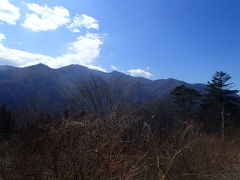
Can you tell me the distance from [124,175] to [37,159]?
1381 millimetres

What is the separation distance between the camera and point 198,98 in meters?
60.7

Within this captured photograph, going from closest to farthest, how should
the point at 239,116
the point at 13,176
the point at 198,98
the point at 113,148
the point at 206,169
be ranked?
the point at 113,148 → the point at 13,176 → the point at 206,169 → the point at 239,116 → the point at 198,98

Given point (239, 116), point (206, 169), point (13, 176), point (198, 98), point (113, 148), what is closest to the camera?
point (113, 148)

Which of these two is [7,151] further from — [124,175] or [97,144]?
[124,175]

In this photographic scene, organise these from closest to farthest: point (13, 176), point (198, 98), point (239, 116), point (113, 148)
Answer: point (113, 148) → point (13, 176) → point (239, 116) → point (198, 98)

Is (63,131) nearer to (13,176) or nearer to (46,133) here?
(46,133)

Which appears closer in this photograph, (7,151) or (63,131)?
(63,131)

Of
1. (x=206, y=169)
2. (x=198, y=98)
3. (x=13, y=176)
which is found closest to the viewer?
(x=13, y=176)

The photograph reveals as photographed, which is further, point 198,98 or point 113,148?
point 198,98

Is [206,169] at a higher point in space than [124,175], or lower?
lower

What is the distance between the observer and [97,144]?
520 centimetres

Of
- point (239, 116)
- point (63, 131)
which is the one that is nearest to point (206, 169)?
point (63, 131)

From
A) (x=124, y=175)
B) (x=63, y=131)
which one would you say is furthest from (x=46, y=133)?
(x=124, y=175)

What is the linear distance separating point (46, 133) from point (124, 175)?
1298 mm
